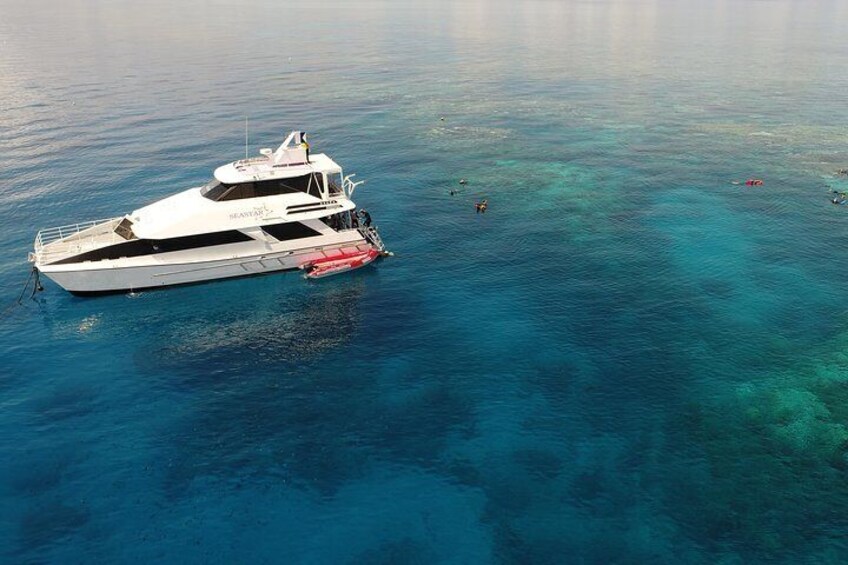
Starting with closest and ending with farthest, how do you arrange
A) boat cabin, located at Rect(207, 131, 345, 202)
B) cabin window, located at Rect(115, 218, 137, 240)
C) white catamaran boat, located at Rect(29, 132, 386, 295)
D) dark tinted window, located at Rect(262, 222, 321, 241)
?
white catamaran boat, located at Rect(29, 132, 386, 295), cabin window, located at Rect(115, 218, 137, 240), boat cabin, located at Rect(207, 131, 345, 202), dark tinted window, located at Rect(262, 222, 321, 241)

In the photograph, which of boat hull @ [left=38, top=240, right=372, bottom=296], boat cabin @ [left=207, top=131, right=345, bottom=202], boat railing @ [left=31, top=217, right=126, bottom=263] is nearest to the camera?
boat hull @ [left=38, top=240, right=372, bottom=296]

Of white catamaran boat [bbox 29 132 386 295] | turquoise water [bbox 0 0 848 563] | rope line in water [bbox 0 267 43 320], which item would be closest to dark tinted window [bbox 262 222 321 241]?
white catamaran boat [bbox 29 132 386 295]

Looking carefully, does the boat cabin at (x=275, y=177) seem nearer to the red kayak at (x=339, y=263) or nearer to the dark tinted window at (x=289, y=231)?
the dark tinted window at (x=289, y=231)

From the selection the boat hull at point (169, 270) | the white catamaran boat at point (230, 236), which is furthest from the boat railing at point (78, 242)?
the boat hull at point (169, 270)

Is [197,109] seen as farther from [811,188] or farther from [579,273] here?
[811,188]

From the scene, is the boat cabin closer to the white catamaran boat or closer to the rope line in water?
the white catamaran boat
